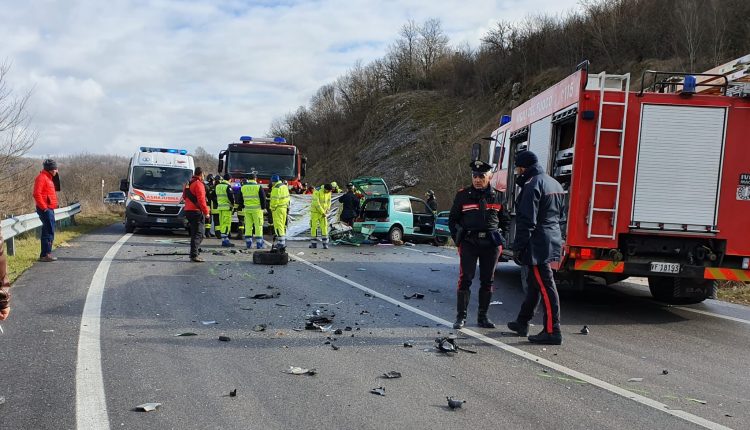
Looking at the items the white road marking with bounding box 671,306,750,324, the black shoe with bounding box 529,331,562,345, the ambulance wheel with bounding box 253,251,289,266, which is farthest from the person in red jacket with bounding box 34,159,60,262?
the white road marking with bounding box 671,306,750,324

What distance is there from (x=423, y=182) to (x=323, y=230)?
87.3 feet

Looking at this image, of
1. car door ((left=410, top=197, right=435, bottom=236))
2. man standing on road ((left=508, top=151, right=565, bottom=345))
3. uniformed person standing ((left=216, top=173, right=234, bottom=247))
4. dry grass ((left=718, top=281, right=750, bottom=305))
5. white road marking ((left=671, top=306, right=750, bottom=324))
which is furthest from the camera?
car door ((left=410, top=197, right=435, bottom=236))

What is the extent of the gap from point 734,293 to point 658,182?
150 inches

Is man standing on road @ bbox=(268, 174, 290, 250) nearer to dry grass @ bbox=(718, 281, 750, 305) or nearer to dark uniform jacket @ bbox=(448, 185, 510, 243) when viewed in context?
dark uniform jacket @ bbox=(448, 185, 510, 243)

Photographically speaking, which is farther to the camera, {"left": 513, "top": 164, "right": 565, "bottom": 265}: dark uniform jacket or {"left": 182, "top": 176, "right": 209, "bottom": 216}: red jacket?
{"left": 182, "top": 176, "right": 209, "bottom": 216}: red jacket

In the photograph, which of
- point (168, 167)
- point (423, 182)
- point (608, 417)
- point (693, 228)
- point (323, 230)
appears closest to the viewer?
point (608, 417)

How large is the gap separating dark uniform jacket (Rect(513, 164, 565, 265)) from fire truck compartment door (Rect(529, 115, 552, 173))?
232 cm

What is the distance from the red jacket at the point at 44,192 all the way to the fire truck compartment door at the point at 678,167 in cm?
1006

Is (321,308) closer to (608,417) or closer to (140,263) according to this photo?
(608,417)

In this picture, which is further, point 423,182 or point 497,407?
point 423,182

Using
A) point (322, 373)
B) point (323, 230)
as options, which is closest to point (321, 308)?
point (322, 373)

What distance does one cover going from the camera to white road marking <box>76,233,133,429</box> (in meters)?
3.75

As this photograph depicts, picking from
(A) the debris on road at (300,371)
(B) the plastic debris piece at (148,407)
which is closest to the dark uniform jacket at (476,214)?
(A) the debris on road at (300,371)

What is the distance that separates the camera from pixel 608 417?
4.03 meters
